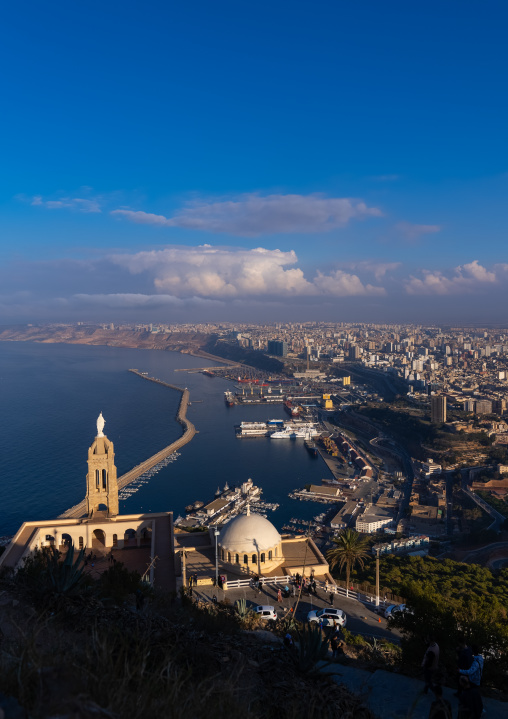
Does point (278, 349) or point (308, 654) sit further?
point (278, 349)

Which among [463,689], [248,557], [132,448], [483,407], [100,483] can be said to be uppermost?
[463,689]

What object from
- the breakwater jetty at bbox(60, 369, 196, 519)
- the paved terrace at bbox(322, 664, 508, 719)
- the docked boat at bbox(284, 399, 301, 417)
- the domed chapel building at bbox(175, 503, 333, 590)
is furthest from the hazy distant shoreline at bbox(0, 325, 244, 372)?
the paved terrace at bbox(322, 664, 508, 719)

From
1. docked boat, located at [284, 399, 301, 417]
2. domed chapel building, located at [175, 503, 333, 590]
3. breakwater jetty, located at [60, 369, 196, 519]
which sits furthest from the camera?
docked boat, located at [284, 399, 301, 417]

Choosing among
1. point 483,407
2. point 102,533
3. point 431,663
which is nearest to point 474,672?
point 431,663

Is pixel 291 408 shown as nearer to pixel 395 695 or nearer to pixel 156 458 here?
pixel 156 458

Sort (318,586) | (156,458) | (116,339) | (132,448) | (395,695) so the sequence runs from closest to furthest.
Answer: (395,695)
(318,586)
(156,458)
(132,448)
(116,339)

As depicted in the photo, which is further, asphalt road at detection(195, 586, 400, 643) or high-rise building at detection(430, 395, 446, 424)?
high-rise building at detection(430, 395, 446, 424)

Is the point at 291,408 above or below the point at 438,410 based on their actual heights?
below

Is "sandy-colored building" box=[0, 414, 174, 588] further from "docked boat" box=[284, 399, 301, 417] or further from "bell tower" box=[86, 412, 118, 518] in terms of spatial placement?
"docked boat" box=[284, 399, 301, 417]
